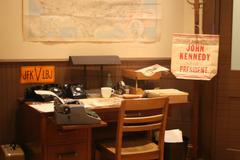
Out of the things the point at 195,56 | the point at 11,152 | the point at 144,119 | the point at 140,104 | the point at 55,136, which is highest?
the point at 195,56

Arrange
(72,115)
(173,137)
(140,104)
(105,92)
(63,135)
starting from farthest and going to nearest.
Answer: (173,137), (105,92), (63,135), (140,104), (72,115)

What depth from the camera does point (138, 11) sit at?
3859mm

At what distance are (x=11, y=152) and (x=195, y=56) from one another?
5.92 feet

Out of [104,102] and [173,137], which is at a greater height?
[104,102]

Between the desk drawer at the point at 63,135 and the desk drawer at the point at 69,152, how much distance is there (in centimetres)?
4

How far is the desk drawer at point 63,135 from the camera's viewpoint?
2.93 m

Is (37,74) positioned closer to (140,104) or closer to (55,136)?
(55,136)

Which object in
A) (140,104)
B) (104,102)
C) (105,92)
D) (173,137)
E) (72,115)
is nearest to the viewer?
(72,115)

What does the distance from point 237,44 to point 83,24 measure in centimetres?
146

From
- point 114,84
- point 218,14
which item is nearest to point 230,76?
point 218,14

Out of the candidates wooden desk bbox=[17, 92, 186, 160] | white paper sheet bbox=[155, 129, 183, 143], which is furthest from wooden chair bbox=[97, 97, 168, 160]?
white paper sheet bbox=[155, 129, 183, 143]

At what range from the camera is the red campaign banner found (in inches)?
143

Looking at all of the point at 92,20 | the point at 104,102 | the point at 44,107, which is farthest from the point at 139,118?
the point at 92,20

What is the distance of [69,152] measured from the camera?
9.91ft
